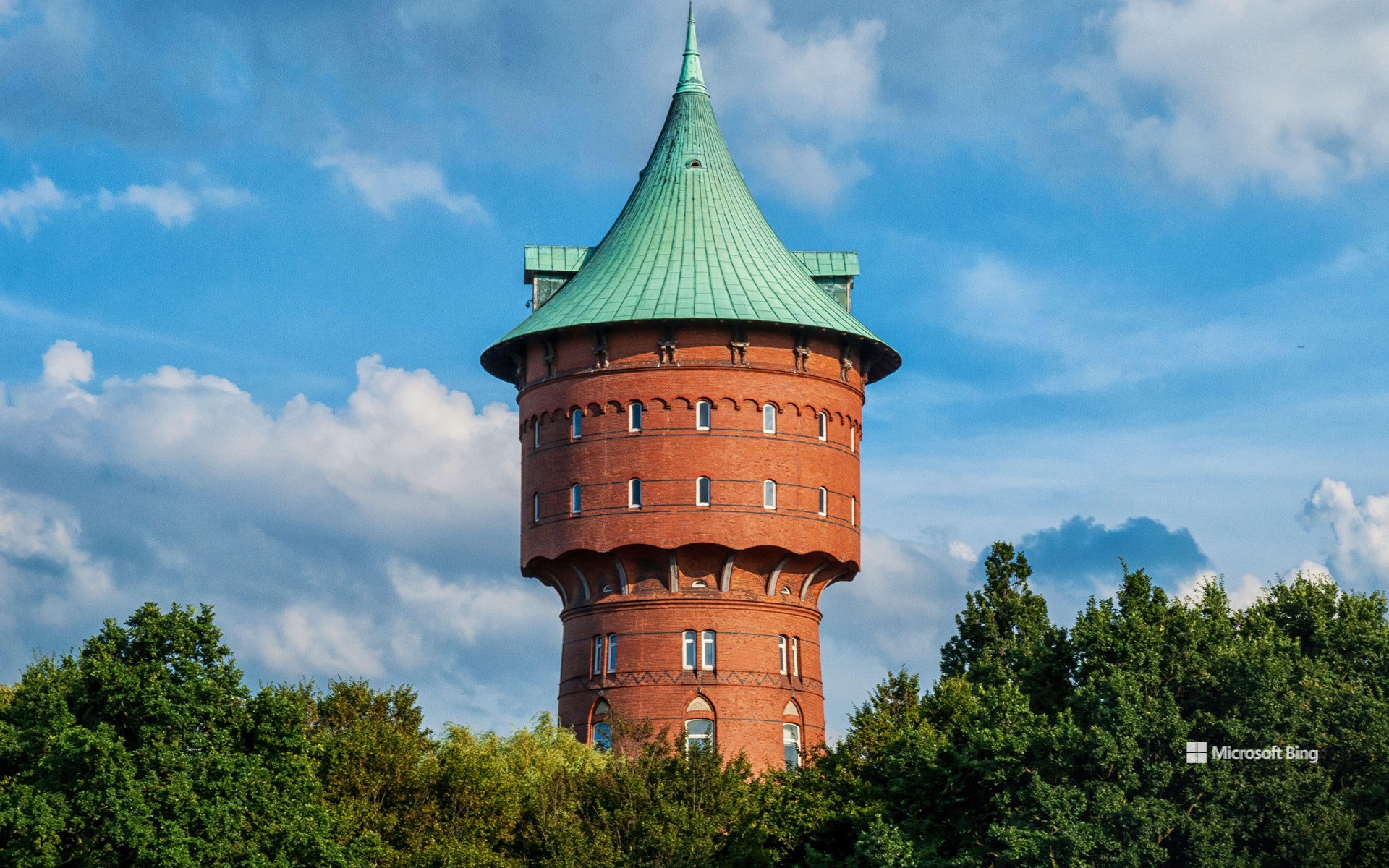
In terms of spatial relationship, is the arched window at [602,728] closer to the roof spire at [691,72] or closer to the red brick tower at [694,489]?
the red brick tower at [694,489]

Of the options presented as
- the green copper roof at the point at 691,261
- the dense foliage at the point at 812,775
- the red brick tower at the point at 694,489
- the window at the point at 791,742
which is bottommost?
the dense foliage at the point at 812,775

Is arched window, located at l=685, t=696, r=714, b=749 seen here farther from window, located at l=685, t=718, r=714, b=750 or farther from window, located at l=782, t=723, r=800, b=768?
window, located at l=782, t=723, r=800, b=768

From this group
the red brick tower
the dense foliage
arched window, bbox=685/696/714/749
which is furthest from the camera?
the red brick tower

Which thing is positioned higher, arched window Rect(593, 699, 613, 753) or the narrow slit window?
the narrow slit window

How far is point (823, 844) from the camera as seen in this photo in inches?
1684

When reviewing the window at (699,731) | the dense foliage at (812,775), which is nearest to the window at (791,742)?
the window at (699,731)

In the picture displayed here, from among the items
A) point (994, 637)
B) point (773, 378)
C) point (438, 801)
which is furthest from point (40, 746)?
point (994, 637)

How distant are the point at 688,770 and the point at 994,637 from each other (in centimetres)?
1181

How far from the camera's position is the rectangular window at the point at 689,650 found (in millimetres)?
52062

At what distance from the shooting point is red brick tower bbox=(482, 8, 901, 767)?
170ft

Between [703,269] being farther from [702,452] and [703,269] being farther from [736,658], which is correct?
[736,658]

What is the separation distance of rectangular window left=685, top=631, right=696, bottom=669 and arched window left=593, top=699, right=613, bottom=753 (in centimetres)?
251

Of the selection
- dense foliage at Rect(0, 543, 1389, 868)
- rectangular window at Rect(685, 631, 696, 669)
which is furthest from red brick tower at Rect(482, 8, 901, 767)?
dense foliage at Rect(0, 543, 1389, 868)

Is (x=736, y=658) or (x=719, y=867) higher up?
(x=736, y=658)
